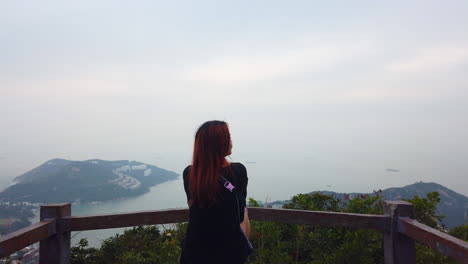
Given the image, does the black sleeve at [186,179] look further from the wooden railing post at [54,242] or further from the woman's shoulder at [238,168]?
the wooden railing post at [54,242]

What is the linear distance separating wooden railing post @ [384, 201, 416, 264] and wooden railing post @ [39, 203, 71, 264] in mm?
2832

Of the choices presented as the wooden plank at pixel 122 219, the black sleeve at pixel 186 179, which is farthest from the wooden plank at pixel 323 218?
the black sleeve at pixel 186 179

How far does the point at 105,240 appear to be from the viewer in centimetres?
448

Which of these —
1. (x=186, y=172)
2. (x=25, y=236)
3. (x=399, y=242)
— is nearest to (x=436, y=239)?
(x=399, y=242)

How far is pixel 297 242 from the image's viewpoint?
4254 mm

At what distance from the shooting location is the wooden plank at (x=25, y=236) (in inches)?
96.7

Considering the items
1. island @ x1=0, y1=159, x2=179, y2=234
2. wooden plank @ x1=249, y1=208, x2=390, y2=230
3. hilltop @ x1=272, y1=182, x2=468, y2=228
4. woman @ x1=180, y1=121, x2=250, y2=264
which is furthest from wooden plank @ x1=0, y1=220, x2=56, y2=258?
island @ x1=0, y1=159, x2=179, y2=234

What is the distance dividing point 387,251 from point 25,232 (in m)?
2.96

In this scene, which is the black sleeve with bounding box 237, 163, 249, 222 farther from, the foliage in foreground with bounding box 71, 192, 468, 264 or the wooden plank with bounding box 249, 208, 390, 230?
→ the foliage in foreground with bounding box 71, 192, 468, 264

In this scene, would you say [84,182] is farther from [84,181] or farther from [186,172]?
[186,172]

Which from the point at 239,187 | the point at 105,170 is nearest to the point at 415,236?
the point at 239,187

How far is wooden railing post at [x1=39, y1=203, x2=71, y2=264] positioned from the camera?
121 inches

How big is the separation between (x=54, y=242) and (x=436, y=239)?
3004mm

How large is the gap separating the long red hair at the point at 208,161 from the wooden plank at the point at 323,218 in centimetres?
127
